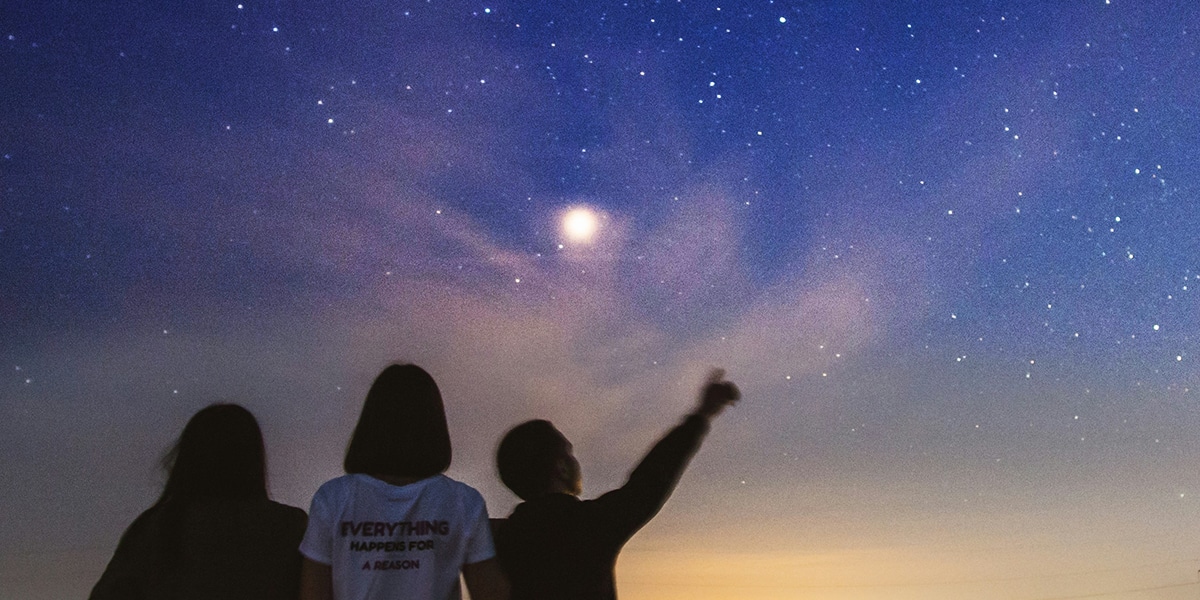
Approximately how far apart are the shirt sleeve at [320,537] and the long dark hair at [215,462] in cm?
51

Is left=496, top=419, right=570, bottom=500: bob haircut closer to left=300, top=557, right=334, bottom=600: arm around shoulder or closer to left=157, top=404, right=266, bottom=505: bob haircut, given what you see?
left=300, top=557, right=334, bottom=600: arm around shoulder

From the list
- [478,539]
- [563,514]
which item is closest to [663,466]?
[563,514]

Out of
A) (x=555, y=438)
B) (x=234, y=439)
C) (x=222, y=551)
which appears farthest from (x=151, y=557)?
(x=555, y=438)

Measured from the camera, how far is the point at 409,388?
338cm

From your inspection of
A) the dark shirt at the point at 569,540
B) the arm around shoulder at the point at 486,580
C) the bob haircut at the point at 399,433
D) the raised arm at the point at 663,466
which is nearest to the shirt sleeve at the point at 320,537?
the bob haircut at the point at 399,433

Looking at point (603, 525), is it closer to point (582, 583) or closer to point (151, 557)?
point (582, 583)

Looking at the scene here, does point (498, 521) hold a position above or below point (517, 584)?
above

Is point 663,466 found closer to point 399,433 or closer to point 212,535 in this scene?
point 399,433

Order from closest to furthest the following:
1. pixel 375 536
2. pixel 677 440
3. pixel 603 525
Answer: pixel 375 536 < pixel 603 525 < pixel 677 440

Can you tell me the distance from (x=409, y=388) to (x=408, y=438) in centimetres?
16

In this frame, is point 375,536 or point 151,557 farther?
point 151,557

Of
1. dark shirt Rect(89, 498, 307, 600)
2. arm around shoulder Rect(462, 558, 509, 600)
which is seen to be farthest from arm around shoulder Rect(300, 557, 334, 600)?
arm around shoulder Rect(462, 558, 509, 600)

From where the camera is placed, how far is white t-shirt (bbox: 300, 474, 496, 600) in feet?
10.7

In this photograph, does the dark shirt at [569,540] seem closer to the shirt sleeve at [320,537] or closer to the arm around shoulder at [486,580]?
the arm around shoulder at [486,580]
